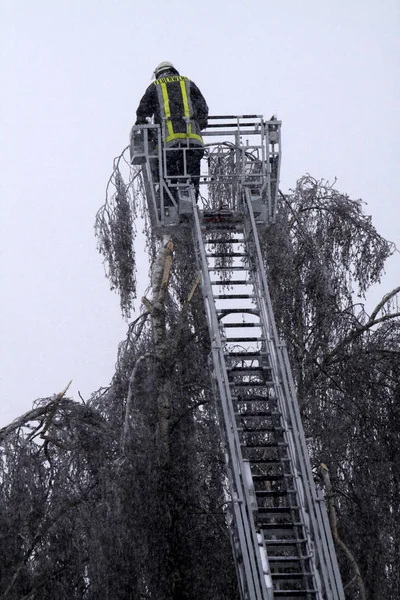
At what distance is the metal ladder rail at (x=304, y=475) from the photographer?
27.3 ft

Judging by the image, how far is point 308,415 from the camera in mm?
10773

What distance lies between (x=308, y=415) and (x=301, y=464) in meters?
2.00

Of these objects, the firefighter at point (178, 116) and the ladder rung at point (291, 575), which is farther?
the firefighter at point (178, 116)

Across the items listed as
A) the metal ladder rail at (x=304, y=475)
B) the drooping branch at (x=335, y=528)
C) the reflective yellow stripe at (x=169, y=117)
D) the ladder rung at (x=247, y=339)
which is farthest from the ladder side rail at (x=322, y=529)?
the reflective yellow stripe at (x=169, y=117)

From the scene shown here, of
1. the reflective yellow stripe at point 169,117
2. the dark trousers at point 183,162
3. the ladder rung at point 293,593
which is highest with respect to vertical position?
the reflective yellow stripe at point 169,117

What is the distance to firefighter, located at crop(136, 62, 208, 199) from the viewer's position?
37.7 ft

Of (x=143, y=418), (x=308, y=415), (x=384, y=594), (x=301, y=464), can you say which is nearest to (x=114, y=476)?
(x=143, y=418)

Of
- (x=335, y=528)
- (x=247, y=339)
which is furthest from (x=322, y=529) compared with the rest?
(x=335, y=528)

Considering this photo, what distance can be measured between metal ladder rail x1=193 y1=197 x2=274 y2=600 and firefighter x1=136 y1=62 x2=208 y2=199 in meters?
2.63

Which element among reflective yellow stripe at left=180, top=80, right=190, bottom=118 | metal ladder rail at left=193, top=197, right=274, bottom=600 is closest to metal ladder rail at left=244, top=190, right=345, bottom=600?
metal ladder rail at left=193, top=197, right=274, bottom=600

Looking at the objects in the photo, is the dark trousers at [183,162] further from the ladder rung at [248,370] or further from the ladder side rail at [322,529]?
the ladder side rail at [322,529]

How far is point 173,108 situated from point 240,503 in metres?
4.79

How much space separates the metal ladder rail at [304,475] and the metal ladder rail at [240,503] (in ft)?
1.59

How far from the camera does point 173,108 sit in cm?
1151
